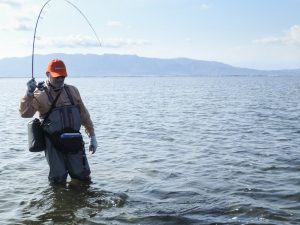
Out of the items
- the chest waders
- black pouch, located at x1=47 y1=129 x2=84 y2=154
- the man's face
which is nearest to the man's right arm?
the chest waders

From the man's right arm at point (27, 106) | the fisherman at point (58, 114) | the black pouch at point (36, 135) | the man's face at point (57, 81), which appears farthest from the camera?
the black pouch at point (36, 135)

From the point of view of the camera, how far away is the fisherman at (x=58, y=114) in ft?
26.6

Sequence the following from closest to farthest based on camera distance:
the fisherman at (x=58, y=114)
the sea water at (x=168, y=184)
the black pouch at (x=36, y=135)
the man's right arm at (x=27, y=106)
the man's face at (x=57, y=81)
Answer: the sea water at (x=168, y=184), the man's right arm at (x=27, y=106), the fisherman at (x=58, y=114), the man's face at (x=57, y=81), the black pouch at (x=36, y=135)

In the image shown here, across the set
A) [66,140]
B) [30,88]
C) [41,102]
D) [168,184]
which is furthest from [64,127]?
[168,184]

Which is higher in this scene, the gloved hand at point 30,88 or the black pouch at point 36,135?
the gloved hand at point 30,88

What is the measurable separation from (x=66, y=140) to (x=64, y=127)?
0.88 feet

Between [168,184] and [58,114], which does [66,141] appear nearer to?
[58,114]

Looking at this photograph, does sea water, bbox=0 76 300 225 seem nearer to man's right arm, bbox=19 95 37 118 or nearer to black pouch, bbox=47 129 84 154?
black pouch, bbox=47 129 84 154

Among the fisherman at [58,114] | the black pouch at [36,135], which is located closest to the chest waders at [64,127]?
the fisherman at [58,114]

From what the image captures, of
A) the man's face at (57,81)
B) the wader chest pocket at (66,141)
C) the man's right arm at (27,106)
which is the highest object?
the man's face at (57,81)

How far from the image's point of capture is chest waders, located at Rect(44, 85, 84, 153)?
27.3ft

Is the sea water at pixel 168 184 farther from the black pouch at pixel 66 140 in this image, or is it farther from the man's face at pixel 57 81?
the man's face at pixel 57 81

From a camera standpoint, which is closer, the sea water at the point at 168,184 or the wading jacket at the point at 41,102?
the sea water at the point at 168,184

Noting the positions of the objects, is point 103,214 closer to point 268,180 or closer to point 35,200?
point 35,200
